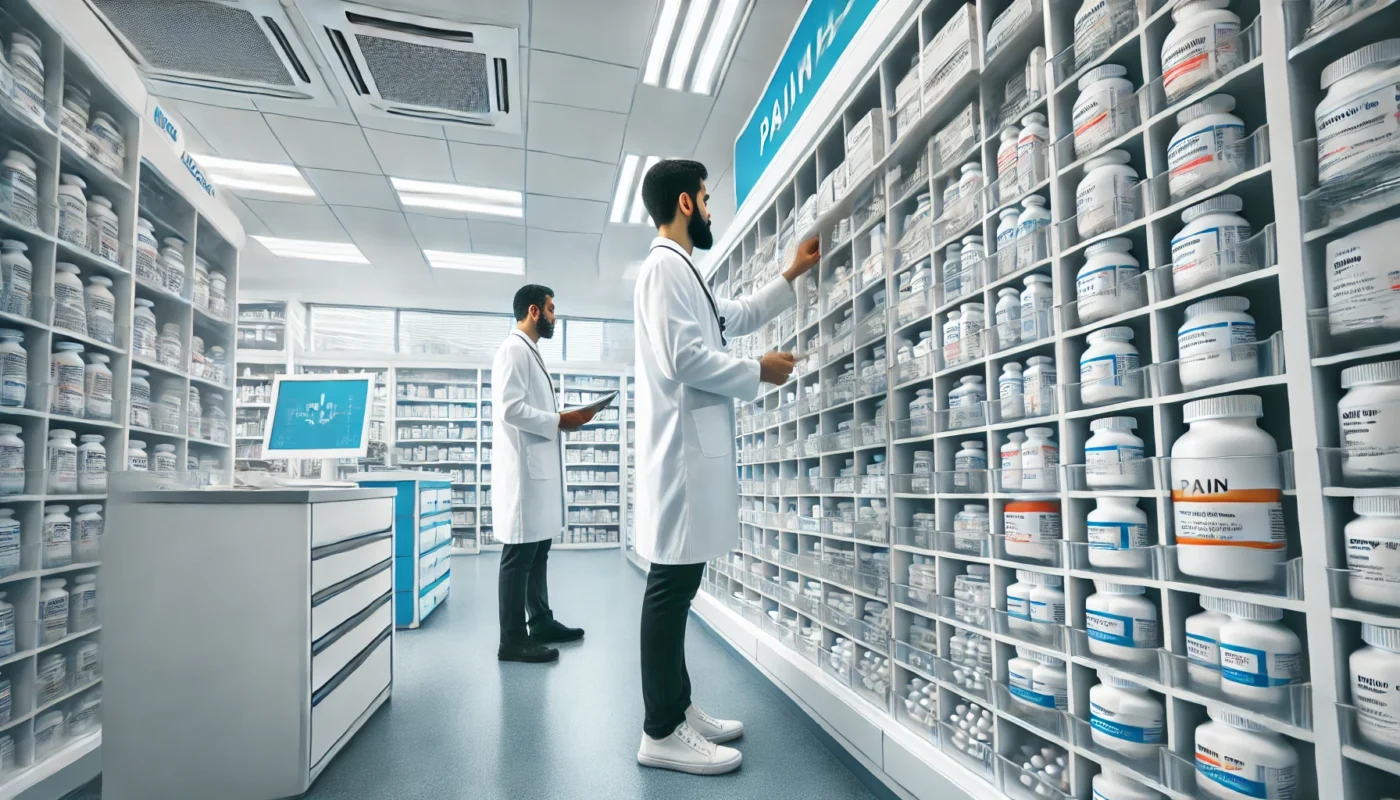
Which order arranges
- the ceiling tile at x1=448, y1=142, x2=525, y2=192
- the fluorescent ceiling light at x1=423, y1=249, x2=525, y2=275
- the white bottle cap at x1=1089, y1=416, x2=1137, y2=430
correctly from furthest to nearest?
the fluorescent ceiling light at x1=423, y1=249, x2=525, y2=275, the ceiling tile at x1=448, y1=142, x2=525, y2=192, the white bottle cap at x1=1089, y1=416, x2=1137, y2=430

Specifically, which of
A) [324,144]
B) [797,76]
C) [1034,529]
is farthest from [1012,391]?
[324,144]

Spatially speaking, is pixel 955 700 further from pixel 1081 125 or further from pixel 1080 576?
pixel 1081 125

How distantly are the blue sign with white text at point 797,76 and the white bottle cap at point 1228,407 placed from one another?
5.82ft

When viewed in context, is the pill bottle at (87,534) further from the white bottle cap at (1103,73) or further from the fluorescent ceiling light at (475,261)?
the fluorescent ceiling light at (475,261)

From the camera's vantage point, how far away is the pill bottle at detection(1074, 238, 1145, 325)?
1295 mm

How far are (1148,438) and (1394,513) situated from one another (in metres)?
0.55

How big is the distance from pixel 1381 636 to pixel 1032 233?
95cm

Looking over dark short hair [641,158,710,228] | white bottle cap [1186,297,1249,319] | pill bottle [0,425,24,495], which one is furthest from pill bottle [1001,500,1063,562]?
→ pill bottle [0,425,24,495]

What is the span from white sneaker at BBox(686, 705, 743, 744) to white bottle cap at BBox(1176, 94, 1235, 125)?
212cm

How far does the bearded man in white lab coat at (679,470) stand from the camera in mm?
2041

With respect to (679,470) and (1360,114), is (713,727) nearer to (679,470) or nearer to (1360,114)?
(679,470)

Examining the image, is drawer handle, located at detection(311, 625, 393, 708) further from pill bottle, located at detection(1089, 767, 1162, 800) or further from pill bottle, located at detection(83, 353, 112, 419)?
pill bottle, located at detection(1089, 767, 1162, 800)

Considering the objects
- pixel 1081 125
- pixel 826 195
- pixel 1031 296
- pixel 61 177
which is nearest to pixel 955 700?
pixel 1031 296

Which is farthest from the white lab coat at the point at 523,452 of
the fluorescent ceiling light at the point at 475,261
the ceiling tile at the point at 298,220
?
the fluorescent ceiling light at the point at 475,261
